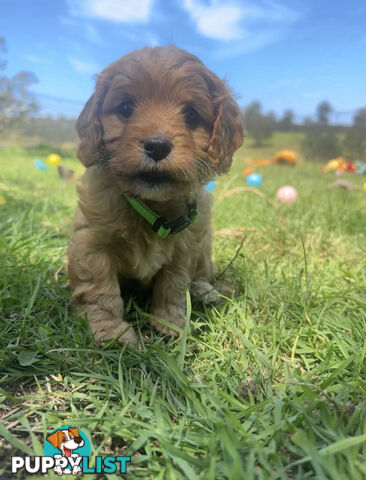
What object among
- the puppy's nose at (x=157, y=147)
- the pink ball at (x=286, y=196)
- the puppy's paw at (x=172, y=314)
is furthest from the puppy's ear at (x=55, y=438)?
the pink ball at (x=286, y=196)

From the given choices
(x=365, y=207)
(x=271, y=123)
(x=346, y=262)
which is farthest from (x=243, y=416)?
(x=271, y=123)

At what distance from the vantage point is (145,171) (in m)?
1.52

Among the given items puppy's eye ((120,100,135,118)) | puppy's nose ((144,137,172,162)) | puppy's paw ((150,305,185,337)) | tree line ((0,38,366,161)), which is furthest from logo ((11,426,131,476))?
tree line ((0,38,366,161))

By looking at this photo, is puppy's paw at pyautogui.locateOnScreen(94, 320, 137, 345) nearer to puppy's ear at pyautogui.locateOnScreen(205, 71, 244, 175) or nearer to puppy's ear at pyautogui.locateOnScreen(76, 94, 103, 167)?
puppy's ear at pyautogui.locateOnScreen(76, 94, 103, 167)

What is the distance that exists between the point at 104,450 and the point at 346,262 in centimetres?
200

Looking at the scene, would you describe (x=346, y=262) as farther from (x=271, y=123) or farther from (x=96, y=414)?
(x=271, y=123)

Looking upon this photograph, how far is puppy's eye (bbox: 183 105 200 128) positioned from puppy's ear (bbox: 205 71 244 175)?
3.8 inches

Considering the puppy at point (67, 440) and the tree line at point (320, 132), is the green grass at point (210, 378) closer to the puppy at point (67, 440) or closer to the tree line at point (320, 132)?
the puppy at point (67, 440)

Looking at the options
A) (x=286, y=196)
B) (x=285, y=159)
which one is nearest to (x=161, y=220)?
Answer: (x=286, y=196)

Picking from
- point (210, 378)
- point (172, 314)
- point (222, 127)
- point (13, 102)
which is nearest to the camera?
point (210, 378)

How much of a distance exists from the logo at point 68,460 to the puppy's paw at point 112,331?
579 millimetres

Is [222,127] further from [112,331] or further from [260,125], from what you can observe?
[260,125]

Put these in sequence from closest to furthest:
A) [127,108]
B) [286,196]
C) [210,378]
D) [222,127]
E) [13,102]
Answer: [210,378], [127,108], [222,127], [286,196], [13,102]

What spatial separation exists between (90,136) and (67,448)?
1.27 meters
